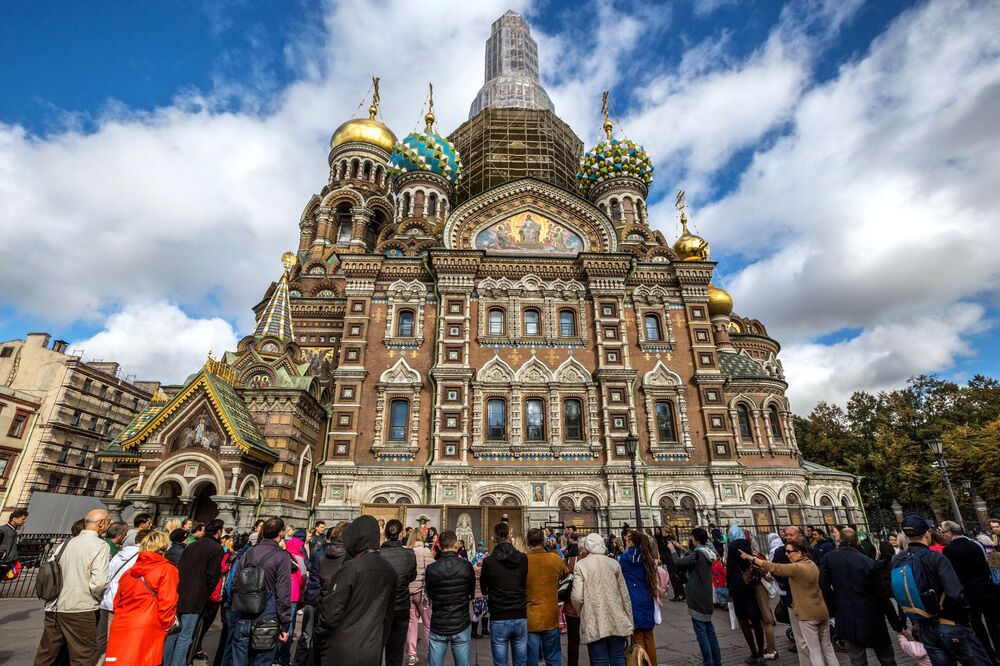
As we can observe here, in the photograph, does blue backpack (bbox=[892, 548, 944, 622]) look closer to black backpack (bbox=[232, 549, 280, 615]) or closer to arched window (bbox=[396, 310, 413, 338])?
black backpack (bbox=[232, 549, 280, 615])

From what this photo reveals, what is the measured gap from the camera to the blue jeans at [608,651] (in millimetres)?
5020

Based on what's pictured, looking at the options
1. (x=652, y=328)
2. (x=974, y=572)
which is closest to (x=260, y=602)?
(x=974, y=572)

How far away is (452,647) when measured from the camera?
4961mm

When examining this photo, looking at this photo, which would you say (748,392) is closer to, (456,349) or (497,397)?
(497,397)

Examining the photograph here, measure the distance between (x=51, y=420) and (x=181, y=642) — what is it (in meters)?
39.9

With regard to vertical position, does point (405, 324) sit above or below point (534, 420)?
above

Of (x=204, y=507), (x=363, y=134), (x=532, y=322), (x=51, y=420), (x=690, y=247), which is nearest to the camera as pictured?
(x=204, y=507)

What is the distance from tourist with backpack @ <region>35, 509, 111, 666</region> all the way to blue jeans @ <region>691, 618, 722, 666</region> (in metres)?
6.32

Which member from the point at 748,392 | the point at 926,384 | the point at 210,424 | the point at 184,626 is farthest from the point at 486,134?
the point at 926,384

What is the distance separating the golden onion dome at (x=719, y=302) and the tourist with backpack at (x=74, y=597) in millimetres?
24607

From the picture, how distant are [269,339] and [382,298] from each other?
4679mm

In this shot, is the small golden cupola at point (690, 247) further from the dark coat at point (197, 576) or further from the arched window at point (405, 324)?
the dark coat at point (197, 576)

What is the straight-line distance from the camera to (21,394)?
3425cm

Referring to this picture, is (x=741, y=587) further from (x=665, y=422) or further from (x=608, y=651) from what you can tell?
(x=665, y=422)
